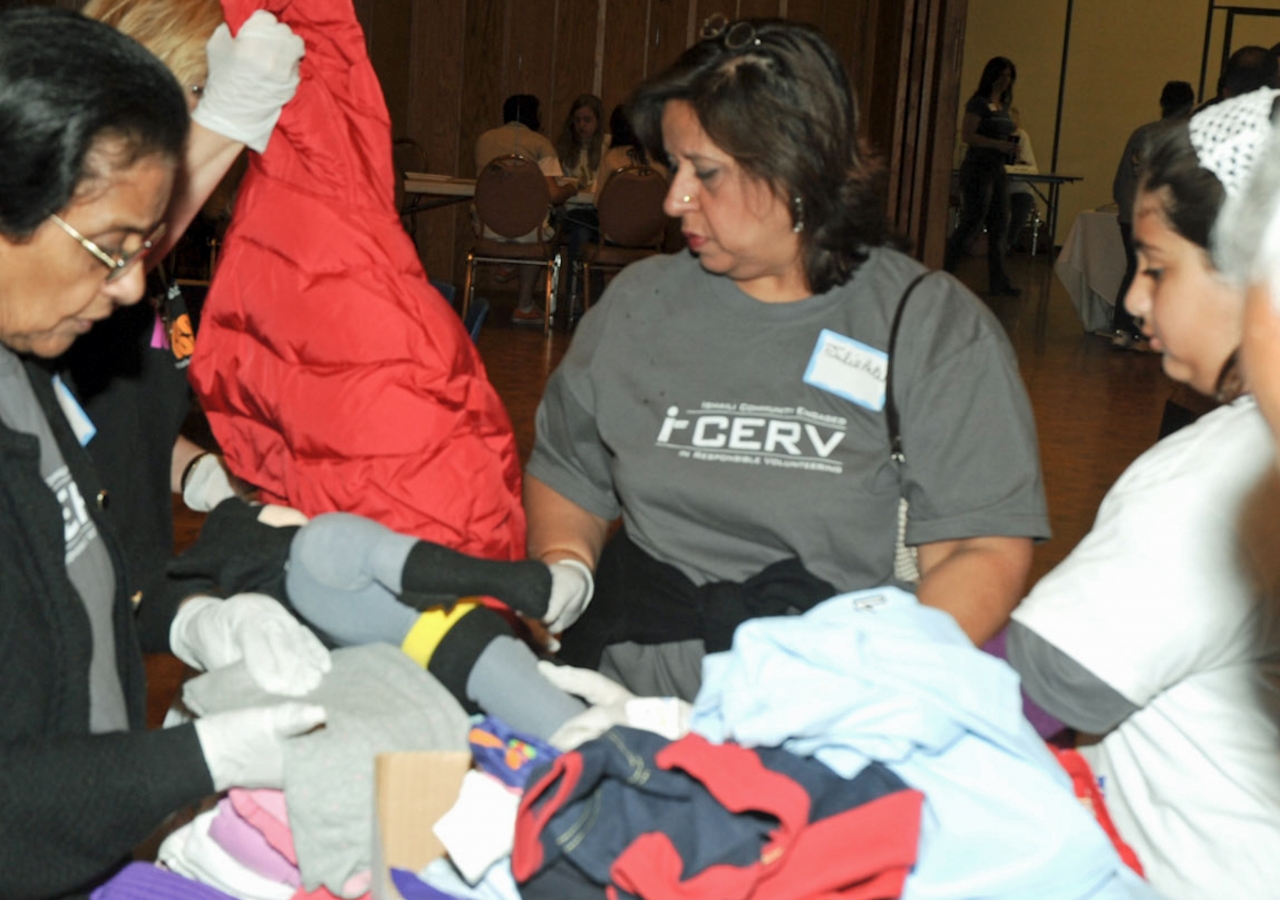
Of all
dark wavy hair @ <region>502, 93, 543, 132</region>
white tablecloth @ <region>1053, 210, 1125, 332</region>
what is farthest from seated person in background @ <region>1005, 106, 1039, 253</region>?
dark wavy hair @ <region>502, 93, 543, 132</region>

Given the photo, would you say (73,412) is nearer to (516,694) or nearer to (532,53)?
(516,694)

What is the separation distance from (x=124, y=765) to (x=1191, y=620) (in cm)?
91

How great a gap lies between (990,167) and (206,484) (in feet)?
33.5

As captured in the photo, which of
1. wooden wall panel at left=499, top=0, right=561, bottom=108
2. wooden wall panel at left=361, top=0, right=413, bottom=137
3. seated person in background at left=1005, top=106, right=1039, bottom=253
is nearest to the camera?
wooden wall panel at left=361, top=0, right=413, bottom=137

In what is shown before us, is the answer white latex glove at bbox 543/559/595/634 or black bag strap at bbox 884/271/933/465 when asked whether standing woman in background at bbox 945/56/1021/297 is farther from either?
white latex glove at bbox 543/559/595/634

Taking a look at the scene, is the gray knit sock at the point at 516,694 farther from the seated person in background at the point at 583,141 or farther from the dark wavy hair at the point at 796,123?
the seated person in background at the point at 583,141

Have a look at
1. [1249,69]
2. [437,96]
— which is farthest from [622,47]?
[1249,69]

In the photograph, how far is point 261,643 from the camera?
1.28 meters

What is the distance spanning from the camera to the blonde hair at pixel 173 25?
1.62 m

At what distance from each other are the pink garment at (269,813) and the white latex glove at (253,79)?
0.81m

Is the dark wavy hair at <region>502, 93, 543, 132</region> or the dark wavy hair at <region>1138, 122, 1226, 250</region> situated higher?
the dark wavy hair at <region>1138, 122, 1226, 250</region>

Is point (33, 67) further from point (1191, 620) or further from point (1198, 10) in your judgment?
point (1198, 10)

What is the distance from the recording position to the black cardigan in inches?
43.2

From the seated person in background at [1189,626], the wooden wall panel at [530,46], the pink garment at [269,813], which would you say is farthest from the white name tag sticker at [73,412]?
the wooden wall panel at [530,46]
